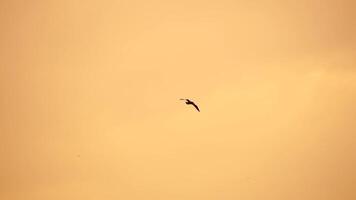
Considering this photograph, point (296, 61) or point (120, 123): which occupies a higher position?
point (296, 61)

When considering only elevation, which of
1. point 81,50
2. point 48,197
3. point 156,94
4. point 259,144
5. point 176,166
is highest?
point 81,50

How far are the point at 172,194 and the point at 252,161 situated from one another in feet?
1.17

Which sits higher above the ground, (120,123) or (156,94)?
(156,94)

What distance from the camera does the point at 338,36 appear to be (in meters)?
1.26

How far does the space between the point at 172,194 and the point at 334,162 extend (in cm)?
69

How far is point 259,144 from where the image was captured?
1294 mm

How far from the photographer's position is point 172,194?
50.7 inches

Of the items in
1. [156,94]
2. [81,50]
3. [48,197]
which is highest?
[81,50]


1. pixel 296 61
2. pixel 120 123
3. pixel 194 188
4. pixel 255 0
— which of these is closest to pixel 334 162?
pixel 296 61

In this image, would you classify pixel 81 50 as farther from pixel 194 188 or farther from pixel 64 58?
pixel 194 188

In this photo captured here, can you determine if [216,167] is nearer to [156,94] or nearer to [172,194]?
[172,194]

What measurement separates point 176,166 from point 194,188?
0.39 feet

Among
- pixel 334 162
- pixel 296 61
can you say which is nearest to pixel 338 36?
pixel 296 61

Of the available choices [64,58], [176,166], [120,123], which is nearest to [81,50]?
[64,58]
